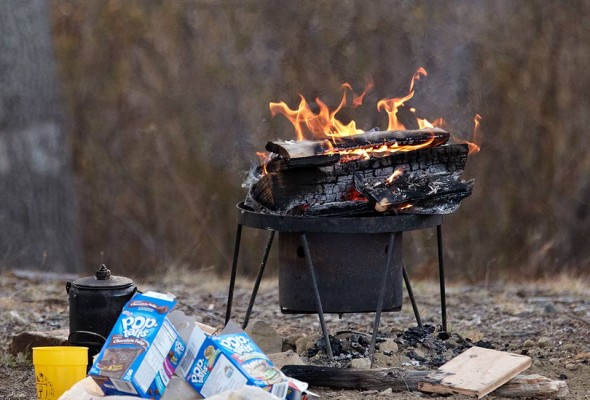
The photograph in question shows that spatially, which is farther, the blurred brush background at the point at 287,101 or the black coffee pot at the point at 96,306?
the blurred brush background at the point at 287,101

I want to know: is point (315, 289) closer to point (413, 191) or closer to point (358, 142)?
point (413, 191)

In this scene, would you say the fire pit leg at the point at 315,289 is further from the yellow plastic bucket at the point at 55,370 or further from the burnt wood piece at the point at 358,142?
the yellow plastic bucket at the point at 55,370

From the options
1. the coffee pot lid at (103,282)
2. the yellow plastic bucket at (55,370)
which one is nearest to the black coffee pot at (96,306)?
the coffee pot lid at (103,282)

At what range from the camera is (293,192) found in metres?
5.04

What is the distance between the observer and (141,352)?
393 cm

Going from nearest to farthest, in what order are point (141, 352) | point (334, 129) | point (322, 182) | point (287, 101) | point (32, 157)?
point (141, 352) < point (322, 182) < point (334, 129) < point (32, 157) < point (287, 101)

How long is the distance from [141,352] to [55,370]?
0.63 meters

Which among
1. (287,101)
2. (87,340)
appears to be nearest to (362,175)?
(87,340)

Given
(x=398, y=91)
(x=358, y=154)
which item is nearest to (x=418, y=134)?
(x=358, y=154)

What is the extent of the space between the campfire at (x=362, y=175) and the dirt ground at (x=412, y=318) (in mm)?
761

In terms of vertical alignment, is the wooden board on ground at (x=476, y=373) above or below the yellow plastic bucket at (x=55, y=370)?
below

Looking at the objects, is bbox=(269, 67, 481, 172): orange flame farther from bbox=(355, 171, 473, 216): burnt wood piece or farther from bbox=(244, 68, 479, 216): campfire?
bbox=(355, 171, 473, 216): burnt wood piece

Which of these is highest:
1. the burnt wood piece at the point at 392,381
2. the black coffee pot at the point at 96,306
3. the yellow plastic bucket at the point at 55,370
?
the black coffee pot at the point at 96,306

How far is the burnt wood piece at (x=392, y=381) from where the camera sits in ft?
15.3
